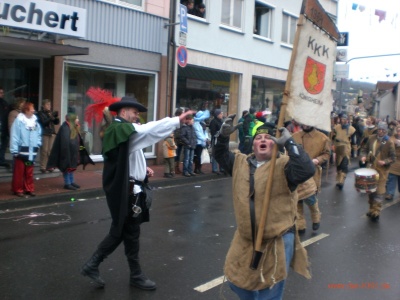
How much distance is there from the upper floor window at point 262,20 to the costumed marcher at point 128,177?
16237mm

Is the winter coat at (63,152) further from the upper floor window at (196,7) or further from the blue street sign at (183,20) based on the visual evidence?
the upper floor window at (196,7)

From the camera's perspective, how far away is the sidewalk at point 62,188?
9438mm

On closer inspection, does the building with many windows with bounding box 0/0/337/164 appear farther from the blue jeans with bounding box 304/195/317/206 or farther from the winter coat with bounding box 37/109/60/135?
the blue jeans with bounding box 304/195/317/206

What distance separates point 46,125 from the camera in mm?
11500

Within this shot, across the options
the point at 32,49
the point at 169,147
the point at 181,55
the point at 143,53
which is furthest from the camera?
the point at 143,53

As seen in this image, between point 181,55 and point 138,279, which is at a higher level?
point 181,55

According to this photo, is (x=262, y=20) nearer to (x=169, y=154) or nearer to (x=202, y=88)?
(x=202, y=88)

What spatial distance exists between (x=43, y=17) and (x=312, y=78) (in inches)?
335

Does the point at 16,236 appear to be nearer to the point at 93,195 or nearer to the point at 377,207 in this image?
the point at 93,195

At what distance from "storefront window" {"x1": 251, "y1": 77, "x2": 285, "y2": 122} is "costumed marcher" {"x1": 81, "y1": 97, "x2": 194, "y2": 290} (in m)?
16.0

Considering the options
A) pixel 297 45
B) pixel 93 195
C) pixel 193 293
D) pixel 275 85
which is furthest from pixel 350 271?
pixel 275 85

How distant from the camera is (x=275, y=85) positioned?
22.5 metres

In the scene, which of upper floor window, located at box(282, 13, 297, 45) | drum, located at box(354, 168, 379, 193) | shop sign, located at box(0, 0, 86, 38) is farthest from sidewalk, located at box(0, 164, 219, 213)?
upper floor window, located at box(282, 13, 297, 45)

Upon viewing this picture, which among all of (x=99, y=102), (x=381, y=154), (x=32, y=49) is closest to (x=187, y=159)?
(x=32, y=49)
